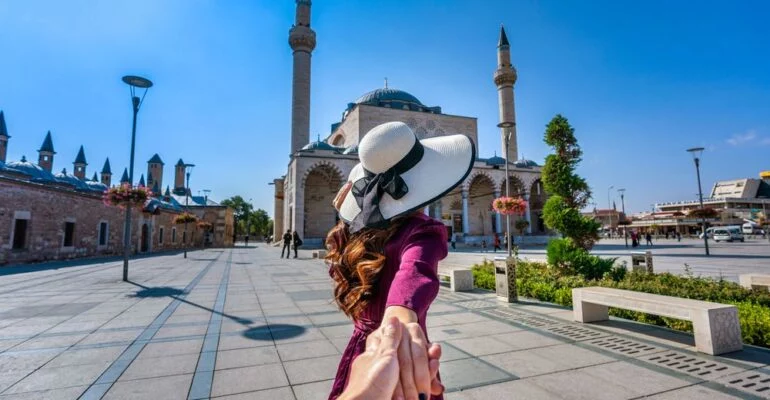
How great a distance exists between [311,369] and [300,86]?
102 ft

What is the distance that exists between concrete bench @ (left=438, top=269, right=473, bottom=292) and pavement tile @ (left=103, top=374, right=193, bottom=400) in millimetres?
6103

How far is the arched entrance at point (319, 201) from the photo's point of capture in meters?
33.2

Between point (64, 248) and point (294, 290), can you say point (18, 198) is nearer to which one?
point (64, 248)

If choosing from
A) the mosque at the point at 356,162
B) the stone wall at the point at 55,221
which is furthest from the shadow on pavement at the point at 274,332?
the mosque at the point at 356,162

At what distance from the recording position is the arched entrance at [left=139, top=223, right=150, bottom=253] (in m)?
27.6

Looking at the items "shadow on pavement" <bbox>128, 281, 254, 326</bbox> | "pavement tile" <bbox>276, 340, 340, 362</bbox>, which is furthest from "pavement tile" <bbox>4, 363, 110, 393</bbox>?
"shadow on pavement" <bbox>128, 281, 254, 326</bbox>

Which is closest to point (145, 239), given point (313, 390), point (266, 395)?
point (266, 395)

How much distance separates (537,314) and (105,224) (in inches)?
1014

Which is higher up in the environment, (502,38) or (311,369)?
(502,38)

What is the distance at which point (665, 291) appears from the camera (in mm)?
6023

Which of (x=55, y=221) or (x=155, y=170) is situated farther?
(x=155, y=170)

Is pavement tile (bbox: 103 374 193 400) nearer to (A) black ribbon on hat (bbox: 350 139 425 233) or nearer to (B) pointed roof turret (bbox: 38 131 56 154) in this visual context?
(A) black ribbon on hat (bbox: 350 139 425 233)

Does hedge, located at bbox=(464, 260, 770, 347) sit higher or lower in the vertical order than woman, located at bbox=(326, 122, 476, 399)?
lower

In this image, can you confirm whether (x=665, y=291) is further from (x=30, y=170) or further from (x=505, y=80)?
(x=30, y=170)
